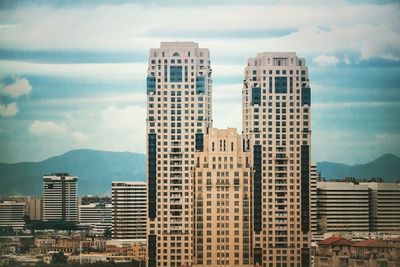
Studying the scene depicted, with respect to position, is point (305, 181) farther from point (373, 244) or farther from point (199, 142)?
point (373, 244)

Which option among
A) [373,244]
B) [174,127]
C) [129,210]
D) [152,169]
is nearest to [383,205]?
[373,244]

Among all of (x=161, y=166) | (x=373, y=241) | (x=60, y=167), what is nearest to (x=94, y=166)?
(x=60, y=167)

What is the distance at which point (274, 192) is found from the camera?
12344 mm

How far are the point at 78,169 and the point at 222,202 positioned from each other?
2328 millimetres

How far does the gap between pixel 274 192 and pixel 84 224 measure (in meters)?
3.49

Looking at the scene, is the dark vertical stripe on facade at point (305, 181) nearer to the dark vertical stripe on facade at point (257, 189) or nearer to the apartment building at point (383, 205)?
the dark vertical stripe on facade at point (257, 189)

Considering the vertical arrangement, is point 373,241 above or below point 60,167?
below

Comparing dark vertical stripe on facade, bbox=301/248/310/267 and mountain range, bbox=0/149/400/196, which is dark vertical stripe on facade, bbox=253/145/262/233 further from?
mountain range, bbox=0/149/400/196

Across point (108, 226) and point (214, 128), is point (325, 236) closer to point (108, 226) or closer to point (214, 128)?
point (214, 128)

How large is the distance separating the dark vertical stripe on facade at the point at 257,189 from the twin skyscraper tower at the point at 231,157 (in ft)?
0.04

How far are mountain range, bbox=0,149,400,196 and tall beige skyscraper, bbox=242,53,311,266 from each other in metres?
0.39

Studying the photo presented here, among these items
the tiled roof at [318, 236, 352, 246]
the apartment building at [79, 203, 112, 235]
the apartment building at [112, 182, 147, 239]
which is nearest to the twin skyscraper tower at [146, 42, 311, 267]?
the tiled roof at [318, 236, 352, 246]

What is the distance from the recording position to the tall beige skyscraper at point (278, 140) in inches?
482

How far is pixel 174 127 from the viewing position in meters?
12.4
